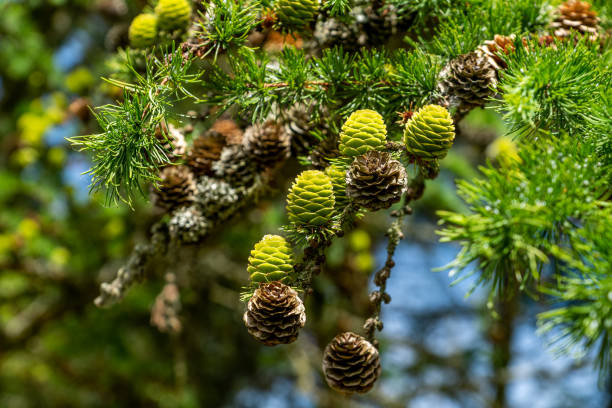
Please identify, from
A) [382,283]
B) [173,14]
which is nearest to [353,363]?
[382,283]

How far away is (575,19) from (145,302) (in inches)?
82.4

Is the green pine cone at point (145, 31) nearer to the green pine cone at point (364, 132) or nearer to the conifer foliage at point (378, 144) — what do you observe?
the conifer foliage at point (378, 144)

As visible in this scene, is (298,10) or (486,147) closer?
(298,10)

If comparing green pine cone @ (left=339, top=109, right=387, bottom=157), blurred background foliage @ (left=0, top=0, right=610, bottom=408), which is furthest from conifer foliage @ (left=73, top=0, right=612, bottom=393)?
blurred background foliage @ (left=0, top=0, right=610, bottom=408)

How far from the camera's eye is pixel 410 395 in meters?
2.53

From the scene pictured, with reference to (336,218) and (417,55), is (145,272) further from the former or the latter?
(417,55)

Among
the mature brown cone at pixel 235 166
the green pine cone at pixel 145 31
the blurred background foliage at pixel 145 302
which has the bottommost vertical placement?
the blurred background foliage at pixel 145 302

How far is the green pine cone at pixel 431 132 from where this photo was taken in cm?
60

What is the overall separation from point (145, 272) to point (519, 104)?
0.71 m

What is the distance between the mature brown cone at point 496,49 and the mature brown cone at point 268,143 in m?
0.34

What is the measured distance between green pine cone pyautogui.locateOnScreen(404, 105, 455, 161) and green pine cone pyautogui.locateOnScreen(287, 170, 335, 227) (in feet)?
0.40

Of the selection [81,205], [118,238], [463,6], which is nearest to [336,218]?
[463,6]

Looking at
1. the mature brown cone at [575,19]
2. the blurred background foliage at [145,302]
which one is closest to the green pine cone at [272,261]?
the mature brown cone at [575,19]

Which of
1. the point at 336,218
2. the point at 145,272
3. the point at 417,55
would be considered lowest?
the point at 145,272
